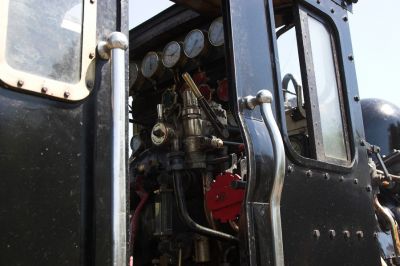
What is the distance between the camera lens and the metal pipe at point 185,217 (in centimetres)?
207

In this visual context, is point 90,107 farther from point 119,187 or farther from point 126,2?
point 126,2

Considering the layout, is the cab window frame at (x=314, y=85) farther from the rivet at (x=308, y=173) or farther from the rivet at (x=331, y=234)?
the rivet at (x=331, y=234)

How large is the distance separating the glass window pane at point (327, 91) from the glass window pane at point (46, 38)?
1071 millimetres

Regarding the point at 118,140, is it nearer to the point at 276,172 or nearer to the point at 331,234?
the point at 276,172

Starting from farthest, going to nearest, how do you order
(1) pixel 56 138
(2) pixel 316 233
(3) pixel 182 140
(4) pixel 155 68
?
1. (4) pixel 155 68
2. (3) pixel 182 140
3. (2) pixel 316 233
4. (1) pixel 56 138

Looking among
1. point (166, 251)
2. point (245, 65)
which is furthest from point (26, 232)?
point (166, 251)

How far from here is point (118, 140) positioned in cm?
103

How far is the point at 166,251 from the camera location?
91.1 inches

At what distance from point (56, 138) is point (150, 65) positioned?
177 centimetres

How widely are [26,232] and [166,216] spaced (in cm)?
148

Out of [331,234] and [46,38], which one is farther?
[331,234]

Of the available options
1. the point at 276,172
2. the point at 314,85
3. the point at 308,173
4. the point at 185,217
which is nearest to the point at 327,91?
the point at 314,85

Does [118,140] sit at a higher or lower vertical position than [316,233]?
higher

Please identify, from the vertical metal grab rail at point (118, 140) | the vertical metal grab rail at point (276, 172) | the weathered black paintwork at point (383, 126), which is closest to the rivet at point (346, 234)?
the vertical metal grab rail at point (276, 172)
